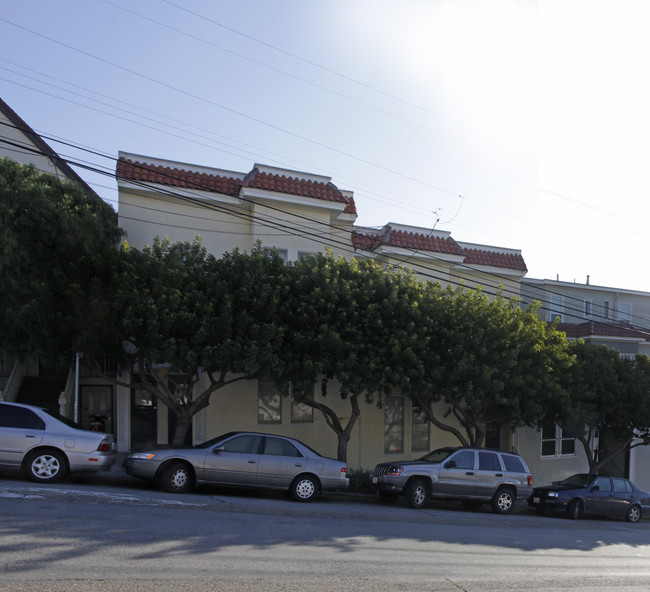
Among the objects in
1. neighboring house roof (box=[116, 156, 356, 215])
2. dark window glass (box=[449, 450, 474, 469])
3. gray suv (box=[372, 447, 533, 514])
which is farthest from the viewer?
neighboring house roof (box=[116, 156, 356, 215])

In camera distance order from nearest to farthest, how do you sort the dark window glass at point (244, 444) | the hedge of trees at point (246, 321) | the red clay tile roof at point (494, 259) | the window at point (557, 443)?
the dark window glass at point (244, 444), the hedge of trees at point (246, 321), the red clay tile roof at point (494, 259), the window at point (557, 443)

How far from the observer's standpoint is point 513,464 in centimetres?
1595

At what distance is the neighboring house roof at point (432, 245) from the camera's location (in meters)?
21.3

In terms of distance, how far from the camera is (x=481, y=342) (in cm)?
1680

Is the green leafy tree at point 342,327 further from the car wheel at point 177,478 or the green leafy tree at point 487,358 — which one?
the car wheel at point 177,478

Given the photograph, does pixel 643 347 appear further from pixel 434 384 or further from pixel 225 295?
pixel 225 295

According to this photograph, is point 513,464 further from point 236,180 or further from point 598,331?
point 236,180

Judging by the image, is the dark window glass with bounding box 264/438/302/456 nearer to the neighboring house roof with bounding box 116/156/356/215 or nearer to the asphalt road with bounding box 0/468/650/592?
the asphalt road with bounding box 0/468/650/592

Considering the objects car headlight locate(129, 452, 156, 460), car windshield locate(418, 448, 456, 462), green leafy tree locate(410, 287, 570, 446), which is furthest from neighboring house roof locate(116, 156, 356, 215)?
car windshield locate(418, 448, 456, 462)

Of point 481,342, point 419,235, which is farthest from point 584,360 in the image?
point 419,235

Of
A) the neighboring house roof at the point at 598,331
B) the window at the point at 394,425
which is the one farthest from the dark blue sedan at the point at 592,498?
the neighboring house roof at the point at 598,331

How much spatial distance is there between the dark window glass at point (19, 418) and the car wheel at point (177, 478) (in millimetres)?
2543

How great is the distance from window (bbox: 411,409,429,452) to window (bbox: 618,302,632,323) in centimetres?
1424

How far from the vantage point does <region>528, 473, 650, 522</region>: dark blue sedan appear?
17141 millimetres
